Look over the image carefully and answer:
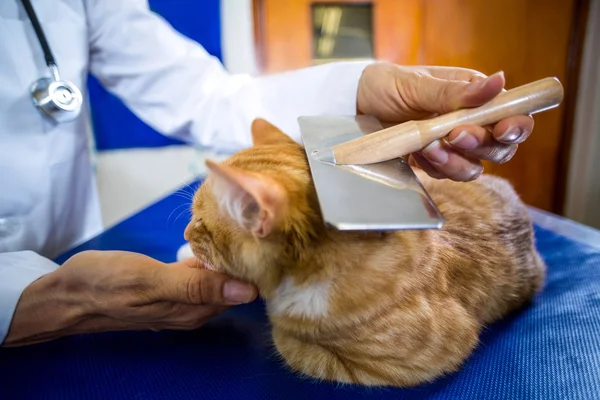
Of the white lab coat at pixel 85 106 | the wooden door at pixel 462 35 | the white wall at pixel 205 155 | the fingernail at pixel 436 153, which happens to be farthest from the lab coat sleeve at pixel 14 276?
the wooden door at pixel 462 35

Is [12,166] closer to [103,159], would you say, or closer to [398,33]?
[103,159]

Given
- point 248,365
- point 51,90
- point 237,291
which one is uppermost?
point 51,90

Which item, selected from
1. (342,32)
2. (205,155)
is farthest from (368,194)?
(342,32)

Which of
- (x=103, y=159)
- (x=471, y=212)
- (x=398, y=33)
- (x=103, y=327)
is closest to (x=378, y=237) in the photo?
(x=471, y=212)

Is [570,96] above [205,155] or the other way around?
above

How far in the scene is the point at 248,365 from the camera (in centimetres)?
63

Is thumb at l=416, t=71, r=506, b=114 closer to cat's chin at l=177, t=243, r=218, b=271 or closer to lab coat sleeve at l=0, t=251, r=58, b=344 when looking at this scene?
cat's chin at l=177, t=243, r=218, b=271

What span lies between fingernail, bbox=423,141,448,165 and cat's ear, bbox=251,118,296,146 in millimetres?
234

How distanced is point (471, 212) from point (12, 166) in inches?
32.7

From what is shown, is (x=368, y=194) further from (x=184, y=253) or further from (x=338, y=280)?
(x=184, y=253)

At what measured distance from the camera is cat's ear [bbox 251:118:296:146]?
0.77 meters

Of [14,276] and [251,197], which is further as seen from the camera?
Result: [14,276]

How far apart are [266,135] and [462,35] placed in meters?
1.88

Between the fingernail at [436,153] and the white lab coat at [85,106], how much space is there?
0.25 m
